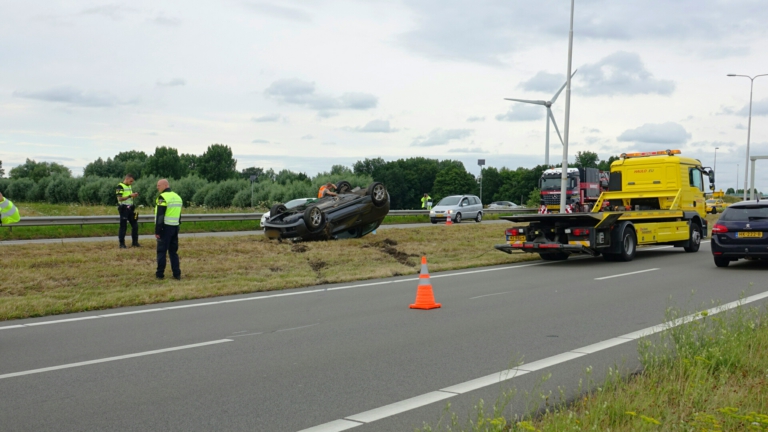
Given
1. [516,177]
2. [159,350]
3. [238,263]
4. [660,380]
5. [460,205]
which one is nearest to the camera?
[660,380]

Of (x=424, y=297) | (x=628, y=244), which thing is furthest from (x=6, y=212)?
(x=628, y=244)

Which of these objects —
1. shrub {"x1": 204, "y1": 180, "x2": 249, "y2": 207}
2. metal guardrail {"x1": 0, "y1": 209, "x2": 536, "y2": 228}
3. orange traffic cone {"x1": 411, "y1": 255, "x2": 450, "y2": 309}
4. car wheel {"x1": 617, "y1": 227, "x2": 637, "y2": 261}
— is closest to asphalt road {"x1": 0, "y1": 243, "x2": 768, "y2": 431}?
orange traffic cone {"x1": 411, "y1": 255, "x2": 450, "y2": 309}

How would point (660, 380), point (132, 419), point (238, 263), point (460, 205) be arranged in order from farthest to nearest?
point (460, 205) → point (238, 263) → point (660, 380) → point (132, 419)

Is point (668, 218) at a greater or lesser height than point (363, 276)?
greater

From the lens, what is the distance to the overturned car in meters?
20.5

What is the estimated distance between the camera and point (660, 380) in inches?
220

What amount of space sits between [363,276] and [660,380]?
9.48 meters

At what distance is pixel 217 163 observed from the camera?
125750mm

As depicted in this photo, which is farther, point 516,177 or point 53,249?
point 516,177

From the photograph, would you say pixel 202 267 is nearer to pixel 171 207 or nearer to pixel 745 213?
pixel 171 207

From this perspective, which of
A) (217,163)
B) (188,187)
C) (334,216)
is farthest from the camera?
(217,163)

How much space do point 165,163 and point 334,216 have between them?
10134cm

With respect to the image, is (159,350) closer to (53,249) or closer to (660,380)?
(660,380)

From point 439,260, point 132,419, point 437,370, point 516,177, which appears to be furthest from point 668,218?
point 516,177
